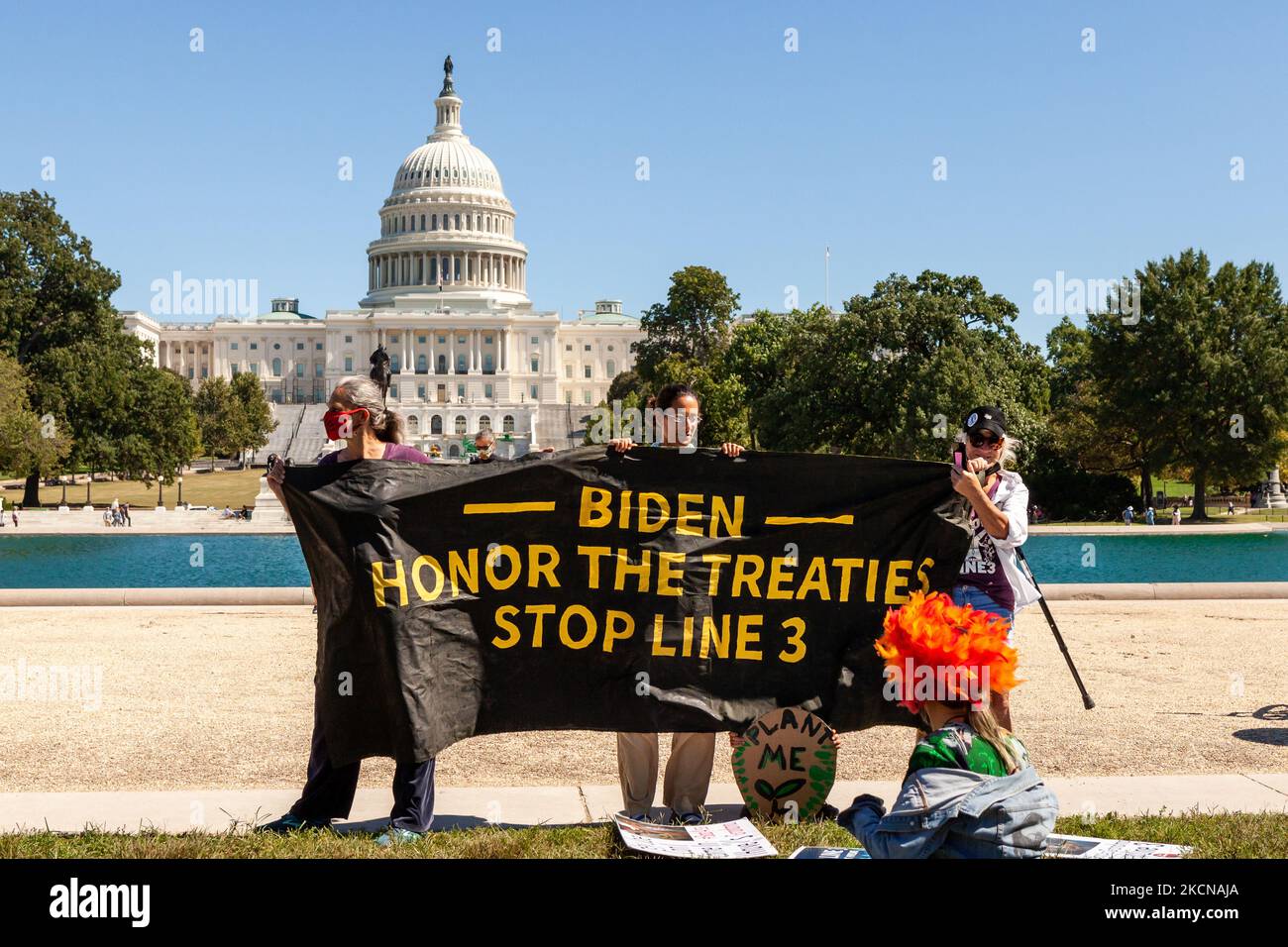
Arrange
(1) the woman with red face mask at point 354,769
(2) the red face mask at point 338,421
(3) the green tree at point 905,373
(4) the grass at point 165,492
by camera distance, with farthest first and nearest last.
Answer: (4) the grass at point 165,492
(3) the green tree at point 905,373
(2) the red face mask at point 338,421
(1) the woman with red face mask at point 354,769

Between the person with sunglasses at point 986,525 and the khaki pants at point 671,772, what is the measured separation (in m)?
1.28

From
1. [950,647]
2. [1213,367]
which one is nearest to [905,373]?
[1213,367]

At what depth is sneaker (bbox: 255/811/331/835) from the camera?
18.9ft

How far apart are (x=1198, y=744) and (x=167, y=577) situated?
21703 mm

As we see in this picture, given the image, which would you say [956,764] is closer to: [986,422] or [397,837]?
[986,422]

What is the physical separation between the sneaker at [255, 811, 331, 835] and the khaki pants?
126 centimetres

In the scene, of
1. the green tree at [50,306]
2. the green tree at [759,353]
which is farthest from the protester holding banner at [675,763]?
the green tree at [50,306]

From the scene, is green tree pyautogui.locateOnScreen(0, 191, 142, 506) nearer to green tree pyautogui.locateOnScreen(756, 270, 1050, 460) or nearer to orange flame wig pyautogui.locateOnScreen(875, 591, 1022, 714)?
green tree pyautogui.locateOnScreen(756, 270, 1050, 460)

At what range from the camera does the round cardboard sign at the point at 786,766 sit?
5930mm

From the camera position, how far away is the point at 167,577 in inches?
1028

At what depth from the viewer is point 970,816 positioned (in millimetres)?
3977

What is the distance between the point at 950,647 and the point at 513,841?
7.17 feet

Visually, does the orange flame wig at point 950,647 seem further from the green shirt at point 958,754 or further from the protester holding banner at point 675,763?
the protester holding banner at point 675,763
